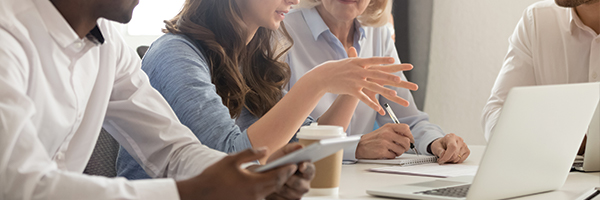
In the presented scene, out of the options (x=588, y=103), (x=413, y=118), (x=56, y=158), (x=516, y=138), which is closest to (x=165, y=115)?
(x=56, y=158)

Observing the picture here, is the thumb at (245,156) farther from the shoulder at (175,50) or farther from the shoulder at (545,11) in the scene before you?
the shoulder at (545,11)

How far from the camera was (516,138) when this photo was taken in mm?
842

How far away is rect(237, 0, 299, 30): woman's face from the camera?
1.47 metres

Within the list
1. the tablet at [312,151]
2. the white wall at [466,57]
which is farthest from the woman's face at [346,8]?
the white wall at [466,57]

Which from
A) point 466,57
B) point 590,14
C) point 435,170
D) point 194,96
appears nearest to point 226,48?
point 194,96

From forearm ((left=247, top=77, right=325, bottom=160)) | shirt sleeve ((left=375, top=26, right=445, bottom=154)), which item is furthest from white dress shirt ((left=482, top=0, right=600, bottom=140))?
forearm ((left=247, top=77, right=325, bottom=160))

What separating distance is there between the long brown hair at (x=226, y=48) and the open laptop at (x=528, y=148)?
63cm

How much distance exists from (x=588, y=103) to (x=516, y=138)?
230 millimetres

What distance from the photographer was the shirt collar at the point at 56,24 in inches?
29.6

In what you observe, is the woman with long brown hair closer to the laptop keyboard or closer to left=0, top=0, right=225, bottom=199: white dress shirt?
left=0, top=0, right=225, bottom=199: white dress shirt

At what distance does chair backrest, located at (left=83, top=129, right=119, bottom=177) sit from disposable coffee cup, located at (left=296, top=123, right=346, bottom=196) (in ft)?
2.00

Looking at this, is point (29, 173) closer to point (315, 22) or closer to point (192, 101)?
point (192, 101)

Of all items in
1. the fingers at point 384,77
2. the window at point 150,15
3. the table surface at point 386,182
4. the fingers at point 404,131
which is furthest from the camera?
the window at point 150,15

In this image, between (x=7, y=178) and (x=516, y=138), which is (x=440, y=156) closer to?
(x=516, y=138)
